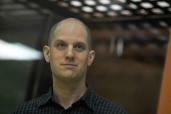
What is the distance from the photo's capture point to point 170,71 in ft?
4.76

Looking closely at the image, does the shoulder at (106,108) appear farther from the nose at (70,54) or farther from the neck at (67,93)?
the nose at (70,54)

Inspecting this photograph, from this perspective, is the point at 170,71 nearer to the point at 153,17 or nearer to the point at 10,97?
the point at 153,17

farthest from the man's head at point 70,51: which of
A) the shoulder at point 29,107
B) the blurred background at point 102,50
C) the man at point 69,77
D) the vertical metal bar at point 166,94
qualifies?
the blurred background at point 102,50

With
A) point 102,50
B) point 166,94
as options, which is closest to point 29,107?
point 166,94

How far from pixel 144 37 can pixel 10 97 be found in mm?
640

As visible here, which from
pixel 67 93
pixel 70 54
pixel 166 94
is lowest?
pixel 166 94

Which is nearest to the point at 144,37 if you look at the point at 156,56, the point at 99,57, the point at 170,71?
the point at 156,56

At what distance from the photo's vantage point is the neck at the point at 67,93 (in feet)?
3.36

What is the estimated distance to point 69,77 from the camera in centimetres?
98

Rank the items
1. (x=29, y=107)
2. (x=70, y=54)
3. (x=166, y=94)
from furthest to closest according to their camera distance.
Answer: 1. (x=166, y=94)
2. (x=29, y=107)
3. (x=70, y=54)

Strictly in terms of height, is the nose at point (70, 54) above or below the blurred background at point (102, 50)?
above

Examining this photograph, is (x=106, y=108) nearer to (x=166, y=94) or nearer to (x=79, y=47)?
(x=79, y=47)

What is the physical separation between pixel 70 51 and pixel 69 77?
63 mm

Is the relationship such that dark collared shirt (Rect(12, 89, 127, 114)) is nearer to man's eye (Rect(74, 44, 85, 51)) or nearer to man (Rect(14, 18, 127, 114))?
man (Rect(14, 18, 127, 114))
